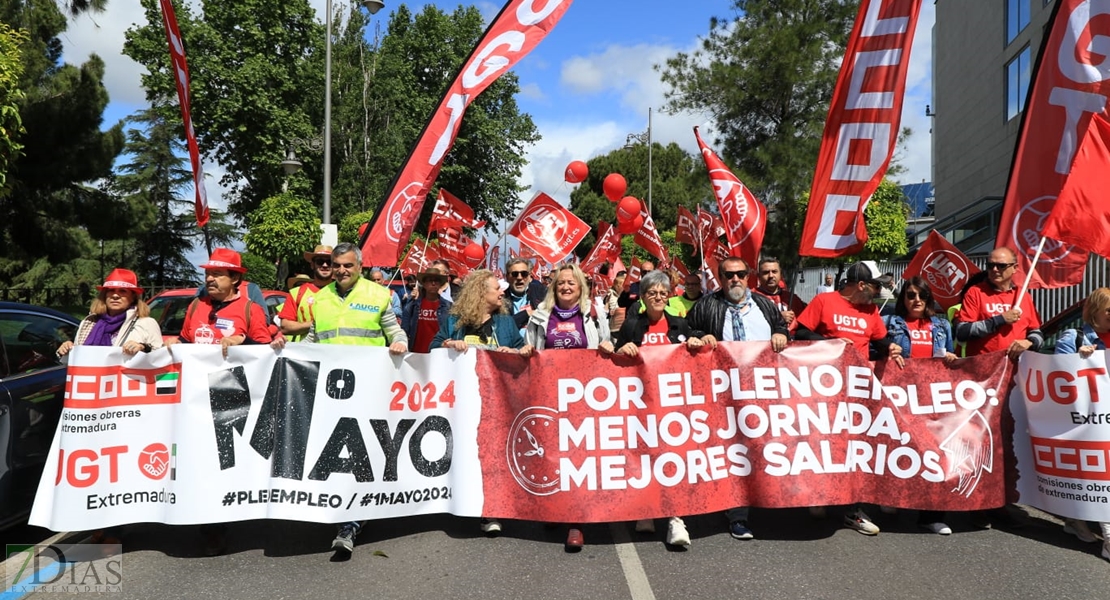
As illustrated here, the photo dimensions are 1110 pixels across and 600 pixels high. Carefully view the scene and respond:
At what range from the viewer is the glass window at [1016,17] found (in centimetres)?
2253

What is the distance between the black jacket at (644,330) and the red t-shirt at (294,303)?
228 cm

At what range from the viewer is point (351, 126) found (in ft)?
109

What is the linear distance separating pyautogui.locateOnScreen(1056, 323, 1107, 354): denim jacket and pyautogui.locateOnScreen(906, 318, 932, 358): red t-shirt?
2.47 ft

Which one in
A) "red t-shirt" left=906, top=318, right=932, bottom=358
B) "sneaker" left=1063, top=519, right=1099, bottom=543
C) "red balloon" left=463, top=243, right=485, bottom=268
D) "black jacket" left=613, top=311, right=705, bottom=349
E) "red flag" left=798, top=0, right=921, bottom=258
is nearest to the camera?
"sneaker" left=1063, top=519, right=1099, bottom=543

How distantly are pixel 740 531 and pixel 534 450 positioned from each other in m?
1.36

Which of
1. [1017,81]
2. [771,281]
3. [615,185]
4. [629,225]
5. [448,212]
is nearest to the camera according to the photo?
[771,281]

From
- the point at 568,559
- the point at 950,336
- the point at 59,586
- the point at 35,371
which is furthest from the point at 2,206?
the point at 950,336

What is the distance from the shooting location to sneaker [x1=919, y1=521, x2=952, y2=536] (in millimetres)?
4781

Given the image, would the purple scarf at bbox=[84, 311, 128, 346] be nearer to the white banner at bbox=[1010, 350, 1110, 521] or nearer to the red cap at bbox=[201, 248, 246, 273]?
the red cap at bbox=[201, 248, 246, 273]

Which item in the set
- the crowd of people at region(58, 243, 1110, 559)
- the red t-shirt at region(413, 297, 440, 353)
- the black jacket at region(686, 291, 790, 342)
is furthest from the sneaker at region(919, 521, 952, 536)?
the red t-shirt at region(413, 297, 440, 353)

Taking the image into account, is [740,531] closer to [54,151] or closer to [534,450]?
[534,450]

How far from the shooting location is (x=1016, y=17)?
23.4 meters

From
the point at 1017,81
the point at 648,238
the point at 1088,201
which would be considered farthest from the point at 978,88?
the point at 1088,201

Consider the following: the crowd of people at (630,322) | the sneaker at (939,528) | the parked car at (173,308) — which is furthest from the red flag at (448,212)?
the sneaker at (939,528)
